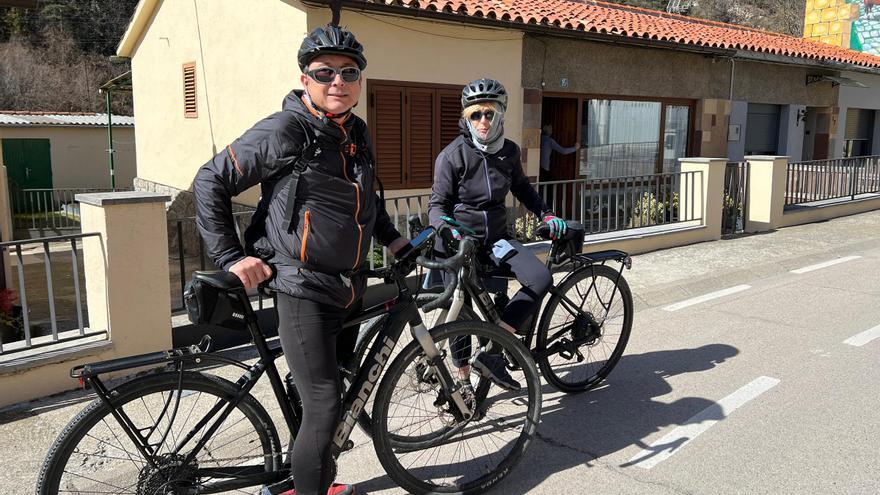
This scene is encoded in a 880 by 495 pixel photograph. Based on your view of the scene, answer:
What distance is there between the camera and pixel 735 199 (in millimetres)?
10422

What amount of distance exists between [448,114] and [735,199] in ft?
14.9

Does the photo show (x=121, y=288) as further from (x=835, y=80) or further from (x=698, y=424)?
(x=835, y=80)

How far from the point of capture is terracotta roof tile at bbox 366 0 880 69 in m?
8.95

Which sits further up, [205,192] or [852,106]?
[852,106]

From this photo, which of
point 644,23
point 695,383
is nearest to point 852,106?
point 644,23

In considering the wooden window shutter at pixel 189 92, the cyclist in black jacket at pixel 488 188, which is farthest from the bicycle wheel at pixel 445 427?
the wooden window shutter at pixel 189 92

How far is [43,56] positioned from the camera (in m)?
34.4

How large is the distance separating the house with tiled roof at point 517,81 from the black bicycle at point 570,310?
5.02 meters

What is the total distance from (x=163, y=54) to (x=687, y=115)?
10.0 m

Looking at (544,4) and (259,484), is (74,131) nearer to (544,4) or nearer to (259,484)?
(544,4)

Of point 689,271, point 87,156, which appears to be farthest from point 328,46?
point 87,156

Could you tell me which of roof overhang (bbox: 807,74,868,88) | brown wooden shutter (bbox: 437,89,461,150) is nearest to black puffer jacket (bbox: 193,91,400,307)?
brown wooden shutter (bbox: 437,89,461,150)

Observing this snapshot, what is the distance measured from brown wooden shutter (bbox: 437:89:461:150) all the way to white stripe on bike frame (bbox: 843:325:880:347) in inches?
227

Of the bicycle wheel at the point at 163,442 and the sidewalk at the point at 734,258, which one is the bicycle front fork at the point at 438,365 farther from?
the sidewalk at the point at 734,258
